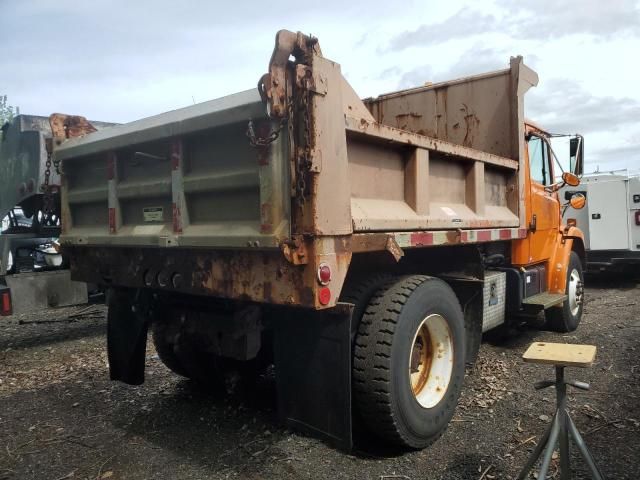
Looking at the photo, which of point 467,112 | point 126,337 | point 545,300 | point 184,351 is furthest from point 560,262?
point 126,337

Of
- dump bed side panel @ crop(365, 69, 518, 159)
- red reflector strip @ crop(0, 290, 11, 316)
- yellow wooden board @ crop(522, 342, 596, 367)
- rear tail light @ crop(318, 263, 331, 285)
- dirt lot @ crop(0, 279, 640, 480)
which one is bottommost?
dirt lot @ crop(0, 279, 640, 480)

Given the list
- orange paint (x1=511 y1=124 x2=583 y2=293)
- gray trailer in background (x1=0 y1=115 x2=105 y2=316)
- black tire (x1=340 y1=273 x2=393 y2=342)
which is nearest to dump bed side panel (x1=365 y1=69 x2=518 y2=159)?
orange paint (x1=511 y1=124 x2=583 y2=293)

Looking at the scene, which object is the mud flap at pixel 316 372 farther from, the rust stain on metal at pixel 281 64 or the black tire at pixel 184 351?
the rust stain on metal at pixel 281 64

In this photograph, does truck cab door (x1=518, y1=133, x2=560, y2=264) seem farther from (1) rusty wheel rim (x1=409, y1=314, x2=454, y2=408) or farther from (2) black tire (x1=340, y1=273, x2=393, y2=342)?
(2) black tire (x1=340, y1=273, x2=393, y2=342)

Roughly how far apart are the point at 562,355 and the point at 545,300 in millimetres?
3178

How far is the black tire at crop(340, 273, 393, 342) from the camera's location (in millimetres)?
3158

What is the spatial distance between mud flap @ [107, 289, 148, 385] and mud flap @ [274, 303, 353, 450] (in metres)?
1.28

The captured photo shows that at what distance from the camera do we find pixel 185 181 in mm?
3117

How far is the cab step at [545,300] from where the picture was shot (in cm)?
530

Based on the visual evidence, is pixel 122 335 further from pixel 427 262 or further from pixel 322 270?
pixel 427 262

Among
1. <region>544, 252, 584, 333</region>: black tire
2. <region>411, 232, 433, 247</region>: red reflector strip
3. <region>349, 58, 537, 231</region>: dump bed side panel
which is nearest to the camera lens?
<region>349, 58, 537, 231</region>: dump bed side panel

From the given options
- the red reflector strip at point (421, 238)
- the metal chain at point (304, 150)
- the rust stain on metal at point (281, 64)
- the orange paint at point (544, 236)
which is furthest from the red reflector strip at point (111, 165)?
the orange paint at point (544, 236)

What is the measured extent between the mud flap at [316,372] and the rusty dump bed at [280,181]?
1.23ft

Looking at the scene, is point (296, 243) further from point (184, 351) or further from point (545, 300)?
point (545, 300)
